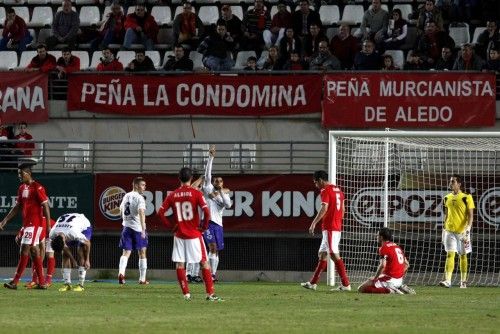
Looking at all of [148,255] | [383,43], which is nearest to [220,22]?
[383,43]

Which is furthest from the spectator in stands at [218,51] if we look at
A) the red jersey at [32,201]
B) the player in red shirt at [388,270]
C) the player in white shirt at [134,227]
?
the player in red shirt at [388,270]

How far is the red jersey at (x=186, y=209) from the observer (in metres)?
18.2

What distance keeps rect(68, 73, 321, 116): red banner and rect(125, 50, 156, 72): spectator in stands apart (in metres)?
0.21

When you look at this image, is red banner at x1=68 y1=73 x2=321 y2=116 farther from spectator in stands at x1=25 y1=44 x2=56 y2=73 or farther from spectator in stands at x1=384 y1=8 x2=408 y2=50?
spectator in stands at x1=384 y1=8 x2=408 y2=50

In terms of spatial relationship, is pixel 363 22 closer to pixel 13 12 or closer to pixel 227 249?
pixel 227 249

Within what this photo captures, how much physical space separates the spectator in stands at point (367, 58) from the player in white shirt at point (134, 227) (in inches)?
245

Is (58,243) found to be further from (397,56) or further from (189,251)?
(397,56)

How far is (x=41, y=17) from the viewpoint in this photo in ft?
108

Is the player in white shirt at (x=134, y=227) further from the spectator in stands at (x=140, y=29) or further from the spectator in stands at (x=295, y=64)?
the spectator in stands at (x=140, y=29)

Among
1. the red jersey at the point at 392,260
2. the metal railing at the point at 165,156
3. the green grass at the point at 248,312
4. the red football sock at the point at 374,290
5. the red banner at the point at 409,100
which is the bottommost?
the green grass at the point at 248,312

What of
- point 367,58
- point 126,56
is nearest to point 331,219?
point 367,58

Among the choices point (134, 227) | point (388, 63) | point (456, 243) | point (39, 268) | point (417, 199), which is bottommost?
point (39, 268)

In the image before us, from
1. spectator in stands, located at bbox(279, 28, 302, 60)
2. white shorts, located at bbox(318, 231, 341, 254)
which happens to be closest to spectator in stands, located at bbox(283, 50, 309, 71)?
spectator in stands, located at bbox(279, 28, 302, 60)

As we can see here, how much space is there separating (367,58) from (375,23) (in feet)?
5.61
